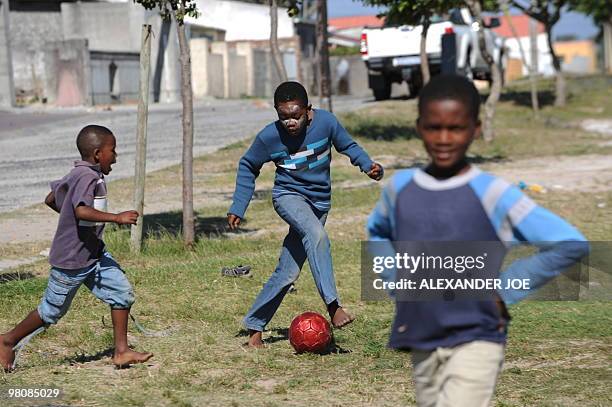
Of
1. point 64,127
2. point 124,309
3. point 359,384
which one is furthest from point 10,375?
point 64,127

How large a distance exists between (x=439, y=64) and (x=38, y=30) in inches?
685

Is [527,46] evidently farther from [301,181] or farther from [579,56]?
[301,181]

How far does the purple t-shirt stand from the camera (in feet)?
20.1

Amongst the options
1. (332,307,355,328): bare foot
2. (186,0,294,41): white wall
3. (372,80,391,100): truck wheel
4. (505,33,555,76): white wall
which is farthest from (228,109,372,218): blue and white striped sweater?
(505,33,555,76): white wall

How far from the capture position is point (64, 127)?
25.4m

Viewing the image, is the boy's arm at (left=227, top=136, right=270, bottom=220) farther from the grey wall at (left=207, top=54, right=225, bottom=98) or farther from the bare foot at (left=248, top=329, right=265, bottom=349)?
the grey wall at (left=207, top=54, right=225, bottom=98)

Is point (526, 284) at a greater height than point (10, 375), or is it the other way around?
point (526, 284)

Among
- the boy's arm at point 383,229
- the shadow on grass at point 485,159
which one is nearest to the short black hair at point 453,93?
the boy's arm at point 383,229

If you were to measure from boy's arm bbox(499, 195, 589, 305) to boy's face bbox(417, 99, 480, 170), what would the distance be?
0.93 ft

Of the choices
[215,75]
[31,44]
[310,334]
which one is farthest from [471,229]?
[215,75]

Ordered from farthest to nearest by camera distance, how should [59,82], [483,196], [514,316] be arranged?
[59,82], [514,316], [483,196]

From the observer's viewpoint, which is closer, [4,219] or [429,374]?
[429,374]

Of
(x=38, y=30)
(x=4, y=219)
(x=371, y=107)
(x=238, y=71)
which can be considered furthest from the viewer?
(x=238, y=71)

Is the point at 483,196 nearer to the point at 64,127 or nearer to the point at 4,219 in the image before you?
the point at 4,219
